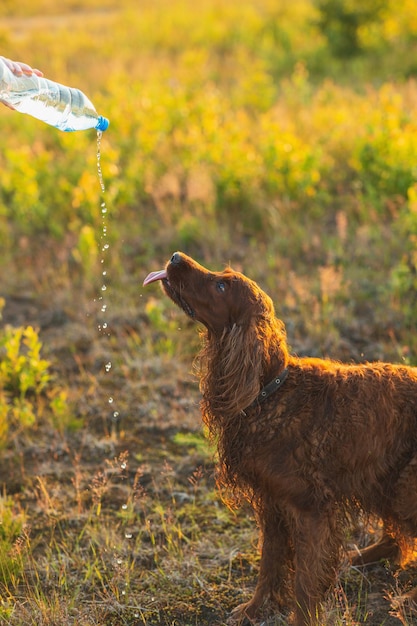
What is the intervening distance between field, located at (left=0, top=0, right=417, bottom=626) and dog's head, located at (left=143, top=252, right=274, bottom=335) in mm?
1097

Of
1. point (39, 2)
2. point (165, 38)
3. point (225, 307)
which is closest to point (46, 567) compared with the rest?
point (225, 307)

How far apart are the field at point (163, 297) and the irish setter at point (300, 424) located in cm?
39

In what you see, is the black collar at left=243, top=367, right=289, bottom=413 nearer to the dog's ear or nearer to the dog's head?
the dog's ear

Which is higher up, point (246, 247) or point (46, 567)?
point (246, 247)

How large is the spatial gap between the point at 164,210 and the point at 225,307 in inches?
189

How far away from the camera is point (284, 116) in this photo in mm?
9797

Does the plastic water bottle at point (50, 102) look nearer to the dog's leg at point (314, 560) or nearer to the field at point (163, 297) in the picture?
the field at point (163, 297)

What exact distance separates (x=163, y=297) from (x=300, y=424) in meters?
3.64

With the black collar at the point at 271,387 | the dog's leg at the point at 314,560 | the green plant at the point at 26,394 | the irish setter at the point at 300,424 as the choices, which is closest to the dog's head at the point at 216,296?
the irish setter at the point at 300,424

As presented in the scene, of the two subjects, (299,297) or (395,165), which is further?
(395,165)

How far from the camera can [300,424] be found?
334 cm

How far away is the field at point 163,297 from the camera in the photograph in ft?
13.2

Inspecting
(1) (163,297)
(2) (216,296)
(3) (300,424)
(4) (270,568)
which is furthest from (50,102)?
(1) (163,297)

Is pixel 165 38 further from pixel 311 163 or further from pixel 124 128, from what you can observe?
pixel 311 163
